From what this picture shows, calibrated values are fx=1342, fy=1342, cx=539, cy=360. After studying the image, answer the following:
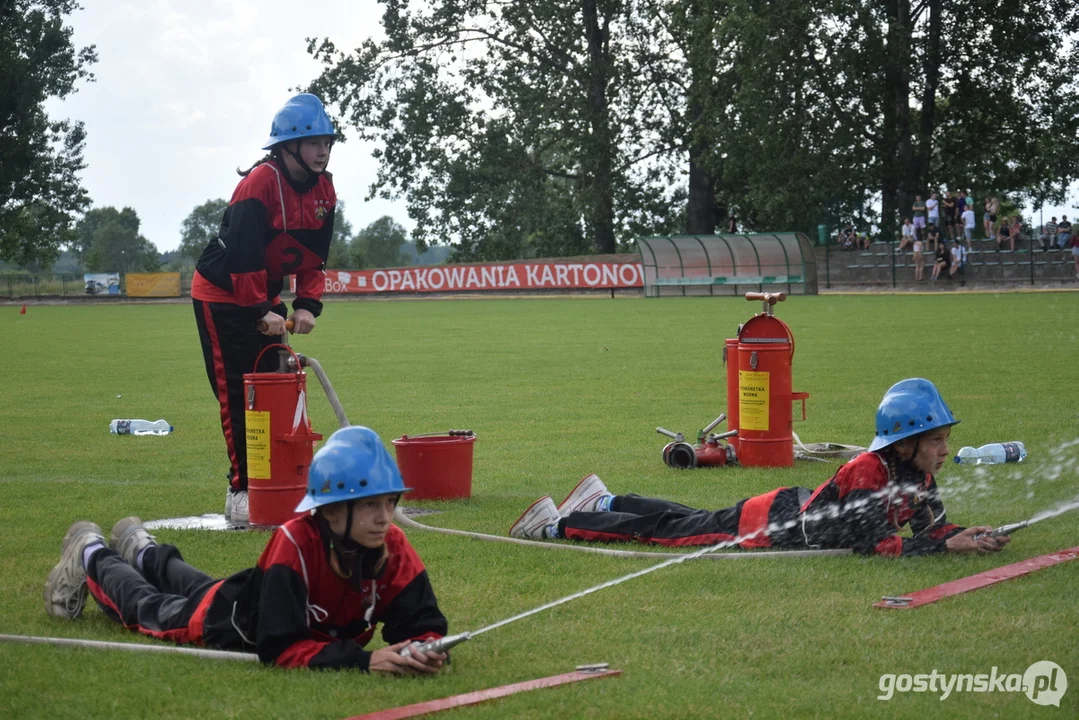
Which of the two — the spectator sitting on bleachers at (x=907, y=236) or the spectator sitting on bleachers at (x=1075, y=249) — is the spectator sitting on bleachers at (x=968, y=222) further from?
the spectator sitting on bleachers at (x=1075, y=249)

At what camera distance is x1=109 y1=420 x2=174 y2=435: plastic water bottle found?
1166cm

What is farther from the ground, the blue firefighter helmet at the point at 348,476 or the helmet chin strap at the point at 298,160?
the helmet chin strap at the point at 298,160

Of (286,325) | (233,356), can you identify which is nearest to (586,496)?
(286,325)

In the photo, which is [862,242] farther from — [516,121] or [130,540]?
[130,540]

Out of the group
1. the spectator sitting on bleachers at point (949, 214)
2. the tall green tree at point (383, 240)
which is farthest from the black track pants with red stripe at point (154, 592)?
the tall green tree at point (383, 240)

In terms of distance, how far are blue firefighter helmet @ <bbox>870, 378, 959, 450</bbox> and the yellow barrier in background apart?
5762 cm

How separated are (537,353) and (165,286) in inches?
1740

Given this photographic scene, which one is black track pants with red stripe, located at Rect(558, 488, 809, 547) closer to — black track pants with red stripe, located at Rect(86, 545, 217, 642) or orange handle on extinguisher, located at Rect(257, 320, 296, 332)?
orange handle on extinguisher, located at Rect(257, 320, 296, 332)

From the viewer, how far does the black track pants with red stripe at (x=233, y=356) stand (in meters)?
7.48

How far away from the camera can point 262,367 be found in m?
7.58

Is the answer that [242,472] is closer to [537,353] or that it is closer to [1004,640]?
[1004,640]

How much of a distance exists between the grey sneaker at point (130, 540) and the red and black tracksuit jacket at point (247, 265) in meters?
1.67

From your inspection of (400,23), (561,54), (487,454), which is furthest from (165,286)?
(487,454)

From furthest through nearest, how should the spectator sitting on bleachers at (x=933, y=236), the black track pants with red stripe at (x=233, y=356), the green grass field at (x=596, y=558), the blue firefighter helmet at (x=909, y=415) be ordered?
the spectator sitting on bleachers at (x=933, y=236)
the black track pants with red stripe at (x=233, y=356)
the blue firefighter helmet at (x=909, y=415)
the green grass field at (x=596, y=558)
